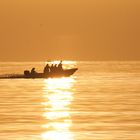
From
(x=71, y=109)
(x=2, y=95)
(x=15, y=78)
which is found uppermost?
(x=15, y=78)

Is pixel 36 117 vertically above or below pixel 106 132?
above

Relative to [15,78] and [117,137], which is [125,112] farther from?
[15,78]

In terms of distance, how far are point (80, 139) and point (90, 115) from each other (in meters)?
9.50

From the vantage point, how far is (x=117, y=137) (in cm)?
2983

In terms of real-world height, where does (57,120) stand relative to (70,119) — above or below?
below

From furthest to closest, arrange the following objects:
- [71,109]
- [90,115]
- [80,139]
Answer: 1. [71,109]
2. [90,115]
3. [80,139]

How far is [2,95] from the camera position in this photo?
190 feet

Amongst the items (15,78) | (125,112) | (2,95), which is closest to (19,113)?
(125,112)

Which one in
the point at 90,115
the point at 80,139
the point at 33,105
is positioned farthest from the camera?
the point at 33,105

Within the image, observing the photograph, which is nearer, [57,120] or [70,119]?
[57,120]

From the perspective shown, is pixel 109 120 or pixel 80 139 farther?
pixel 109 120

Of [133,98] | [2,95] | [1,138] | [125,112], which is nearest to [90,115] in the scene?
[125,112]

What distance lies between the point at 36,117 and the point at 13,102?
37.4 feet

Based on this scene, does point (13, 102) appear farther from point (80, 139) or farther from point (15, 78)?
point (15, 78)
